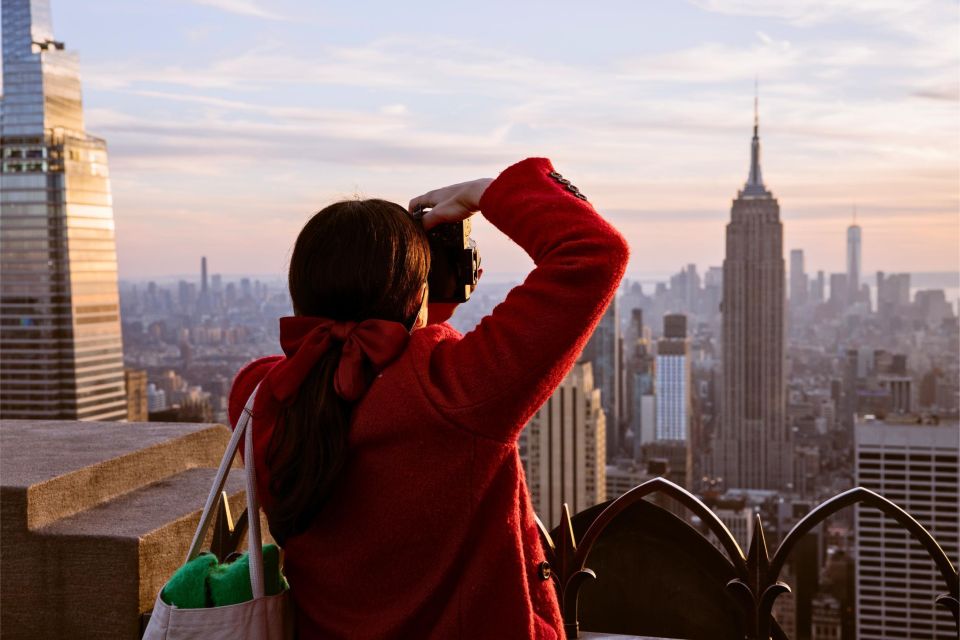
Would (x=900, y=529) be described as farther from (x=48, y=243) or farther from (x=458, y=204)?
(x=458, y=204)

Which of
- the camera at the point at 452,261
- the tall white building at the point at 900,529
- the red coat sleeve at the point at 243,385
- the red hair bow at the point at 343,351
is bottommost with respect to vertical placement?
the tall white building at the point at 900,529

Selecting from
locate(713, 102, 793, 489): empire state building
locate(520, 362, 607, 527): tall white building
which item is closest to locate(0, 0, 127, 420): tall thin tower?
locate(520, 362, 607, 527): tall white building

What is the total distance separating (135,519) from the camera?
8.47 feet

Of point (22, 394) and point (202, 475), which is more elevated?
point (202, 475)

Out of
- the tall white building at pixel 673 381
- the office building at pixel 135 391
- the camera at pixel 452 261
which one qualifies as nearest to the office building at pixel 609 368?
the tall white building at pixel 673 381

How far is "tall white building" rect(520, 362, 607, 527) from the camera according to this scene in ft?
226

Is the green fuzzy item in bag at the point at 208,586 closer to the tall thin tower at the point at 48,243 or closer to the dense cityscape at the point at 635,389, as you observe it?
the dense cityscape at the point at 635,389

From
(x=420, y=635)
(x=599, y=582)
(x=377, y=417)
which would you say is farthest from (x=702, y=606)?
(x=377, y=417)

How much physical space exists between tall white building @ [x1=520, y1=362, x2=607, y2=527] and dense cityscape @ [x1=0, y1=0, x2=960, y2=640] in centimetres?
15

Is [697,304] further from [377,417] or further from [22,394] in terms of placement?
[377,417]

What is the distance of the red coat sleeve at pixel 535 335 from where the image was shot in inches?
55.9

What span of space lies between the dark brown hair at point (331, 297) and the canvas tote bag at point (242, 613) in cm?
4

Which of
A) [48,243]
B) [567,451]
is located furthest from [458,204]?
[48,243]

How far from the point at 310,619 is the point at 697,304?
129195mm
